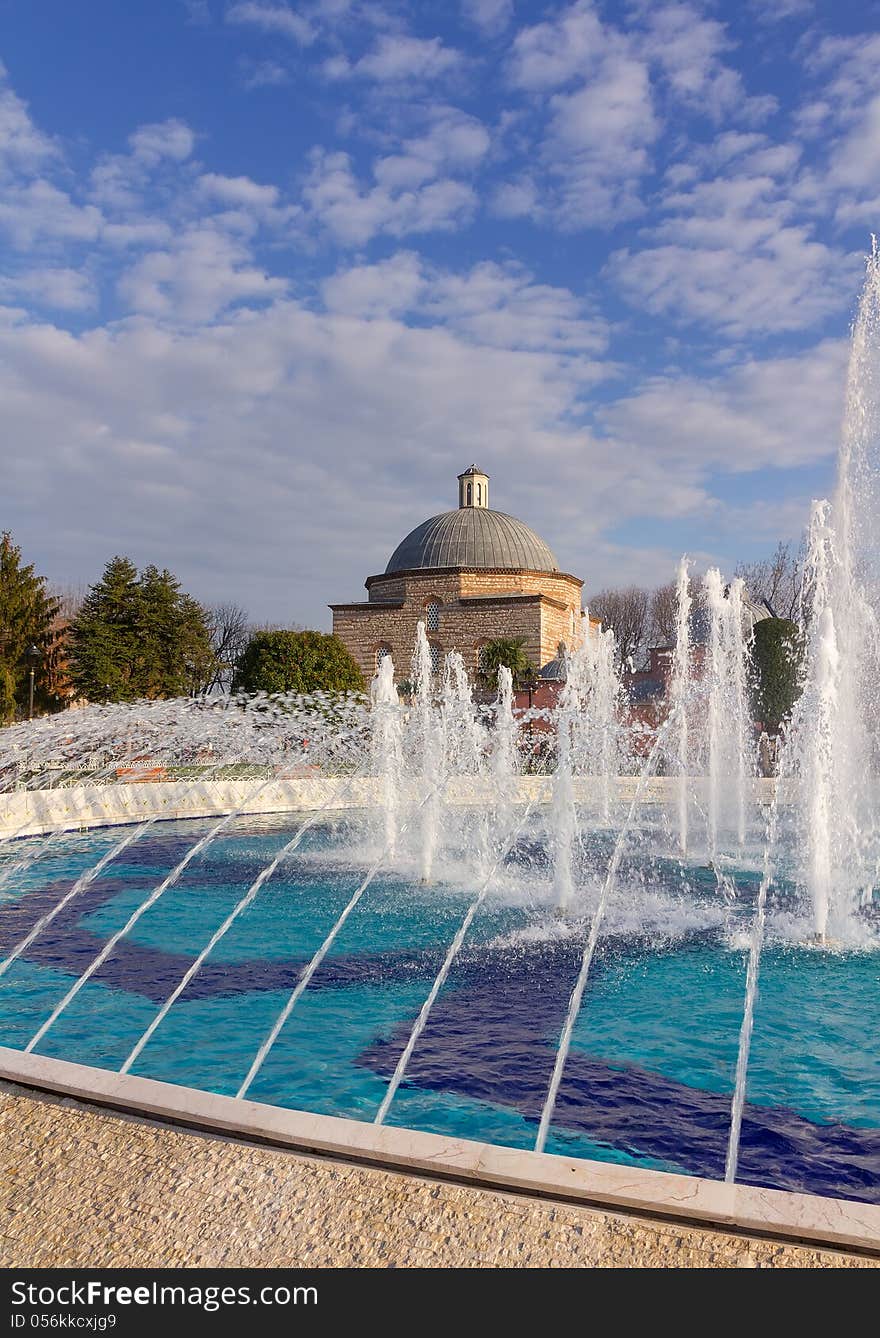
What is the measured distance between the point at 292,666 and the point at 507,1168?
954 inches

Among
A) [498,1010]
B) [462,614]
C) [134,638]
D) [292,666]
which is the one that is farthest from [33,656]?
[498,1010]

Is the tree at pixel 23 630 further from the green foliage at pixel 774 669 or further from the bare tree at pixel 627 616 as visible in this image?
the bare tree at pixel 627 616

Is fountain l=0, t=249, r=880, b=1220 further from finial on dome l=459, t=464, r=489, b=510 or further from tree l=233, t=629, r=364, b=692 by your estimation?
finial on dome l=459, t=464, r=489, b=510

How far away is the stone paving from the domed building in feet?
104

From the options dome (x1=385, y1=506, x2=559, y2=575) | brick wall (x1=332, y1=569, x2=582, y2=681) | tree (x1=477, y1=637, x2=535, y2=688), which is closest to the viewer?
tree (x1=477, y1=637, x2=535, y2=688)

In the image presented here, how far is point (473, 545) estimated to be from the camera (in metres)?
38.2

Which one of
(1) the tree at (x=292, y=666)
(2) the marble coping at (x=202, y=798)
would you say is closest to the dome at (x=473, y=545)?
(1) the tree at (x=292, y=666)

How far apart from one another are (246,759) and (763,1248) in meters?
16.4

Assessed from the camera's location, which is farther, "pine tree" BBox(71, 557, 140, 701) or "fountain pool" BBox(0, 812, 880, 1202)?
"pine tree" BBox(71, 557, 140, 701)

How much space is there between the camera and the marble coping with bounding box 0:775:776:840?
12.4 meters

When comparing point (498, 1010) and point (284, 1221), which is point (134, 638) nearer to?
point (498, 1010)

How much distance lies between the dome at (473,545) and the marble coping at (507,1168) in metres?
33.8

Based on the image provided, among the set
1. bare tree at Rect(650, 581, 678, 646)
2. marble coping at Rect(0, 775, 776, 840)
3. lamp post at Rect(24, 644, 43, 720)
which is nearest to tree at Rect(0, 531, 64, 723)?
lamp post at Rect(24, 644, 43, 720)

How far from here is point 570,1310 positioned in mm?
2389
